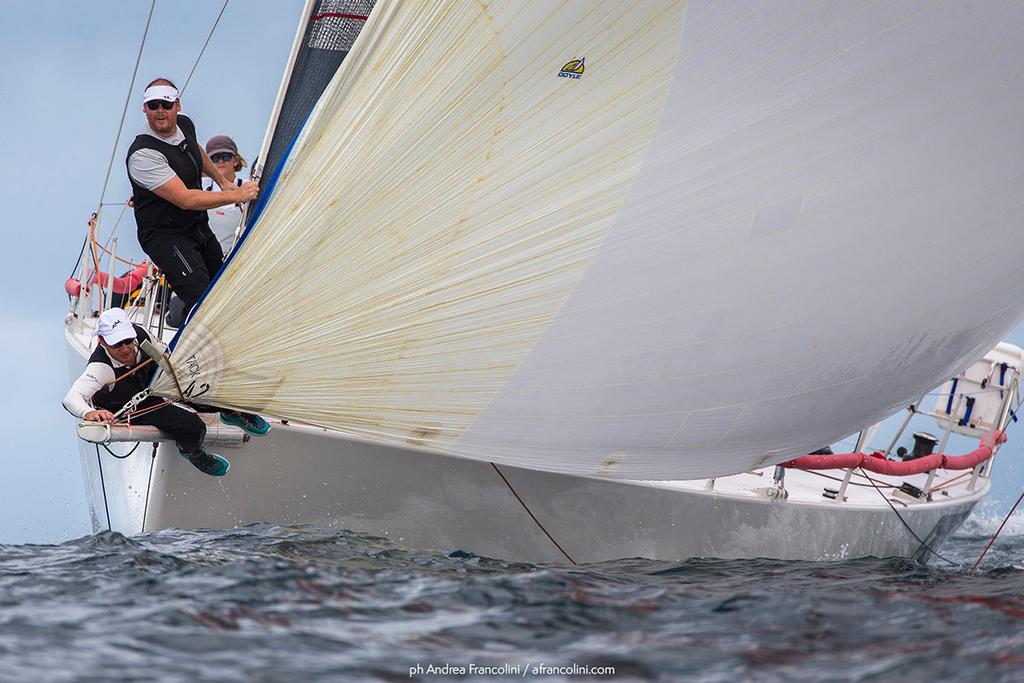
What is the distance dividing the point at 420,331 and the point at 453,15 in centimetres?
137

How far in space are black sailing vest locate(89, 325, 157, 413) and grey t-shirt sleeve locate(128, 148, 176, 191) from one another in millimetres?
756

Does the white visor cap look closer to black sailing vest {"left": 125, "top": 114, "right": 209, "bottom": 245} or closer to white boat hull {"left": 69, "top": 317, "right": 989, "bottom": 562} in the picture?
black sailing vest {"left": 125, "top": 114, "right": 209, "bottom": 245}

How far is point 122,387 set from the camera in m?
5.67

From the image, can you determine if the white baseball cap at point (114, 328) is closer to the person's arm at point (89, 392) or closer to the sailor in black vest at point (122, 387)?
the sailor in black vest at point (122, 387)

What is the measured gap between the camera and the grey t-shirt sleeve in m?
5.79

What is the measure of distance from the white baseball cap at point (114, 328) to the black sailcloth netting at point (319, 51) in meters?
1.85

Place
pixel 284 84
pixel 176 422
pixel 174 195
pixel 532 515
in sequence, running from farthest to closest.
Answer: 1. pixel 284 84
2. pixel 532 515
3. pixel 174 195
4. pixel 176 422

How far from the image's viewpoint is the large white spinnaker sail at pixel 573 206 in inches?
195

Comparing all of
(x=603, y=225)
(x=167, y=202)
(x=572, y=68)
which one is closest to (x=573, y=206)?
(x=603, y=225)

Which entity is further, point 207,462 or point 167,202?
point 167,202

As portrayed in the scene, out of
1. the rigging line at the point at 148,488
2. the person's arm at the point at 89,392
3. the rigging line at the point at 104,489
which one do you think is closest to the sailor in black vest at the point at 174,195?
the person's arm at the point at 89,392

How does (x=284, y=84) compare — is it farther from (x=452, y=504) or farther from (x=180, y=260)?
(x=452, y=504)

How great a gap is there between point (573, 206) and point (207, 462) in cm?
232

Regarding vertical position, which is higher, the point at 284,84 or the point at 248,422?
the point at 284,84
